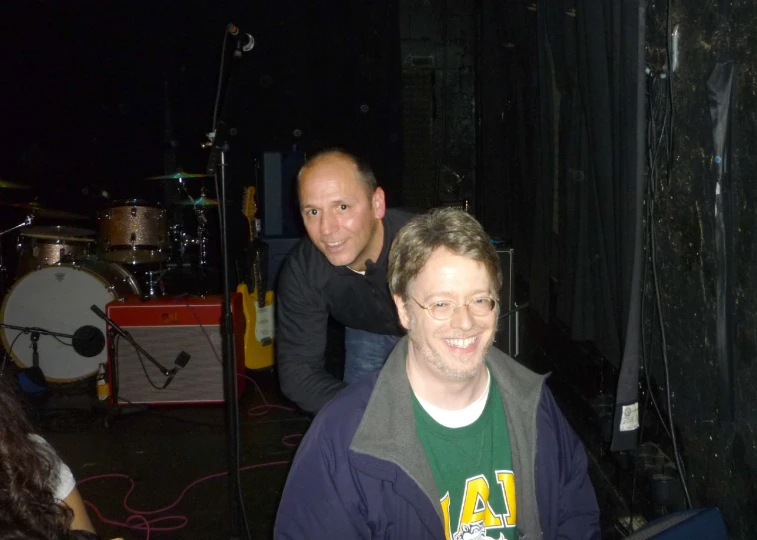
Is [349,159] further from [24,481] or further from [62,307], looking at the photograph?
[62,307]

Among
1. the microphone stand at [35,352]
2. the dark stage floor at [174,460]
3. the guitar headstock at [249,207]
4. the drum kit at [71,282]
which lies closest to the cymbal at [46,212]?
the drum kit at [71,282]

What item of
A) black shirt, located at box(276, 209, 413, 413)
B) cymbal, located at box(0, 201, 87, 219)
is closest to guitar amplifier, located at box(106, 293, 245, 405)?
cymbal, located at box(0, 201, 87, 219)

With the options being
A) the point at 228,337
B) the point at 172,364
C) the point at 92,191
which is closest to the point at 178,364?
the point at 172,364

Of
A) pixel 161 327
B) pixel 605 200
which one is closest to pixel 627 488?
pixel 605 200

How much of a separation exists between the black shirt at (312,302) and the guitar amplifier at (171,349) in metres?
2.34

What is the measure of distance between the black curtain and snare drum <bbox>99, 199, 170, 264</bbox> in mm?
3052

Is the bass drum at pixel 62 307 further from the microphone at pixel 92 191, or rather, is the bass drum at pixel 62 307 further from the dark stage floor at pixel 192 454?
the microphone at pixel 92 191

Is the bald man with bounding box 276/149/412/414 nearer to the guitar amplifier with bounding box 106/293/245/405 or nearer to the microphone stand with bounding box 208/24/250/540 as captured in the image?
the microphone stand with bounding box 208/24/250/540

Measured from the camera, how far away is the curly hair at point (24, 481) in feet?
3.48

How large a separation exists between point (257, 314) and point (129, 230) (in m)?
1.22

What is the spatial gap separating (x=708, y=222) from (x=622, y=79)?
65 cm

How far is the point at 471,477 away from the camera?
146 centimetres

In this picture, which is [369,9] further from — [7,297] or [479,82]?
[7,297]

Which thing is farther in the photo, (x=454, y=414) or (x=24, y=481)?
(x=454, y=414)
